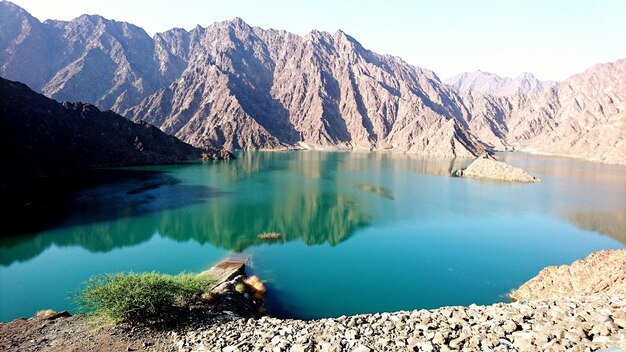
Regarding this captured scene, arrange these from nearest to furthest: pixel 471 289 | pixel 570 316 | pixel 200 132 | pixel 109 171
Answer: pixel 570 316, pixel 471 289, pixel 109 171, pixel 200 132

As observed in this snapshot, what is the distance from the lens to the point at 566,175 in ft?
324

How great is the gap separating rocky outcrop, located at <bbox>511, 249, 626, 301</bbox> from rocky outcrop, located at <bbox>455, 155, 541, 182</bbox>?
220 feet

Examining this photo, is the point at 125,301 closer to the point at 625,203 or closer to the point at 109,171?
the point at 625,203

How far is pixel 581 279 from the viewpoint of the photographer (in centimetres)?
2275

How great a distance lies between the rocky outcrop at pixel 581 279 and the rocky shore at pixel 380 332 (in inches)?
280

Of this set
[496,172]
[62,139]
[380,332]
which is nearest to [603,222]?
[496,172]

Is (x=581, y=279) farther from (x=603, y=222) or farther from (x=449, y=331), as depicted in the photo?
(x=603, y=222)

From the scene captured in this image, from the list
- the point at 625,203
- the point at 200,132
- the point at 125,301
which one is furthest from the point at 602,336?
the point at 200,132

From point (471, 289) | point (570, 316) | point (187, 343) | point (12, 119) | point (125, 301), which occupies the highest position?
point (12, 119)

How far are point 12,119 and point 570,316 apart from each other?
91.0 m

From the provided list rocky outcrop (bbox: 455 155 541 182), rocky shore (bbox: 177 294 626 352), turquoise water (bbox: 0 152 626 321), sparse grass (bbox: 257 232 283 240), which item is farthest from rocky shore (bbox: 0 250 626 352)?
rocky outcrop (bbox: 455 155 541 182)

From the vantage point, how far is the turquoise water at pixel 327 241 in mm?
25719

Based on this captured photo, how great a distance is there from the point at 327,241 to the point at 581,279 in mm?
21350

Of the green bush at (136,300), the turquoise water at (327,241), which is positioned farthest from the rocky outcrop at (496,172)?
the green bush at (136,300)
